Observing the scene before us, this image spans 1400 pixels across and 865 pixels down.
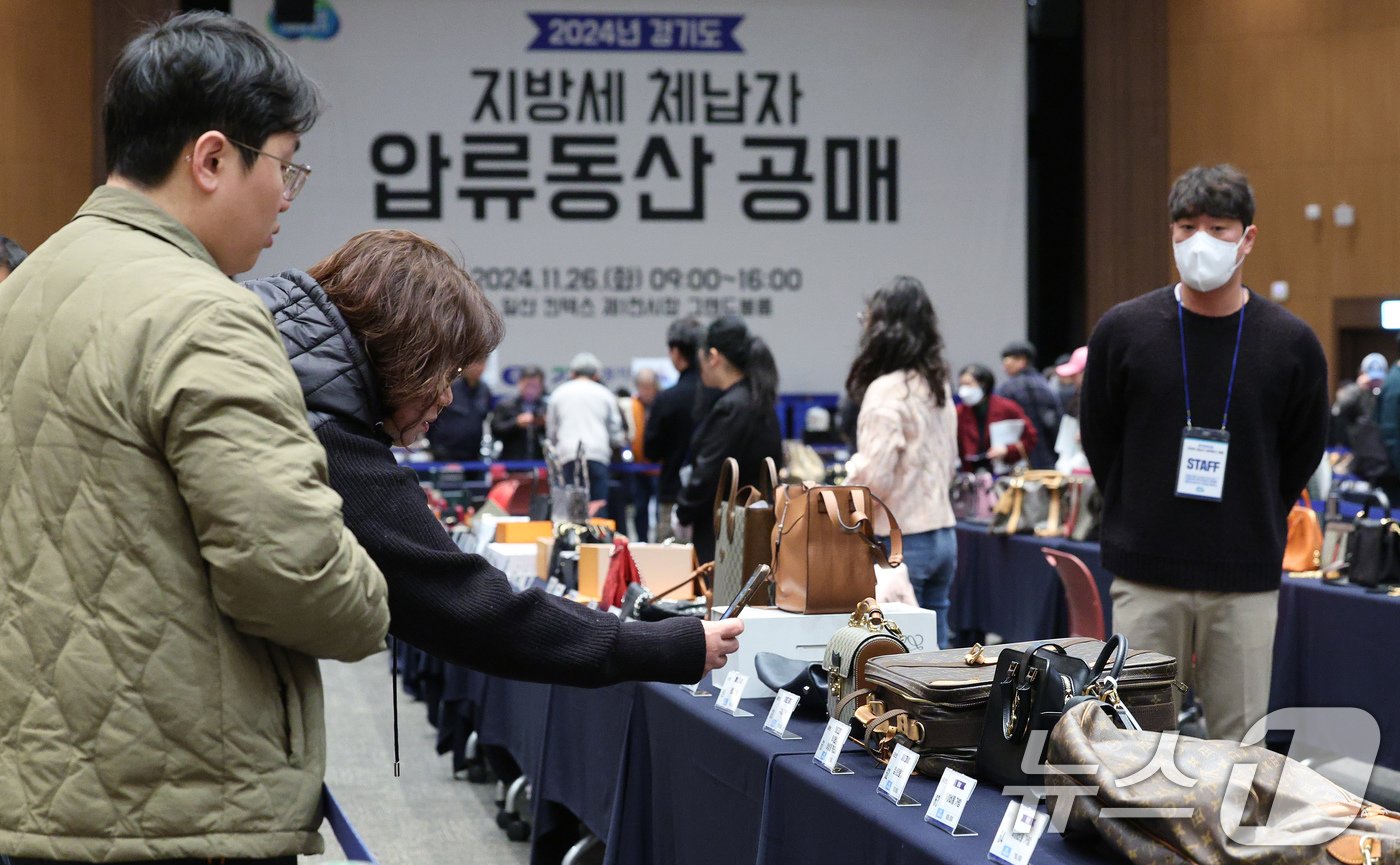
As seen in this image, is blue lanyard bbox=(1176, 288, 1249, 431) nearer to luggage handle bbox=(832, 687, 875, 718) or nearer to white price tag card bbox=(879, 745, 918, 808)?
luggage handle bbox=(832, 687, 875, 718)

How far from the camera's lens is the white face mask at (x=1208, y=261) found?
2760 millimetres

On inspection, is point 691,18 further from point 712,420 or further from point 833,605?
point 833,605

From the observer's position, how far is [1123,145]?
1441 cm

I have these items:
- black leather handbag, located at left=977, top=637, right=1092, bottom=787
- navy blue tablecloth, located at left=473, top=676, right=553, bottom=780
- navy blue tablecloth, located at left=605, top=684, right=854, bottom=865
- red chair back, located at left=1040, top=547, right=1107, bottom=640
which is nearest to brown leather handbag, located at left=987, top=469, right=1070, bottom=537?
red chair back, located at left=1040, top=547, right=1107, bottom=640

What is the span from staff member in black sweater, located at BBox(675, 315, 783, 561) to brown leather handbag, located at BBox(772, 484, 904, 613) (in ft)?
6.37

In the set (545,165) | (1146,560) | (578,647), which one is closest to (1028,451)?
(1146,560)

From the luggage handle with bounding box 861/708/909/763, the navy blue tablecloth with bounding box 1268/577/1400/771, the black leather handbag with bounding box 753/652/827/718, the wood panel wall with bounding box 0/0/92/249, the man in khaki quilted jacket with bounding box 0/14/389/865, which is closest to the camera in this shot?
the man in khaki quilted jacket with bounding box 0/14/389/865

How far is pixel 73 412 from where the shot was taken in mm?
1174

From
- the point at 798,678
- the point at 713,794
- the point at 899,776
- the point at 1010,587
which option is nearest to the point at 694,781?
the point at 713,794

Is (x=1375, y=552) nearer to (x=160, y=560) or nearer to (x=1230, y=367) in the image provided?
(x=1230, y=367)

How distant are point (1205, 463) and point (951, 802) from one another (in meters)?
1.43

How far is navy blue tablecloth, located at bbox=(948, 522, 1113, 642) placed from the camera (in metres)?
5.23

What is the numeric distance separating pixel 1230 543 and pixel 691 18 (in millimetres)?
12136

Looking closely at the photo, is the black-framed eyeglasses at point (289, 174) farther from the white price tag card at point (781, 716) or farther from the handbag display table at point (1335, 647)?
the handbag display table at point (1335, 647)
